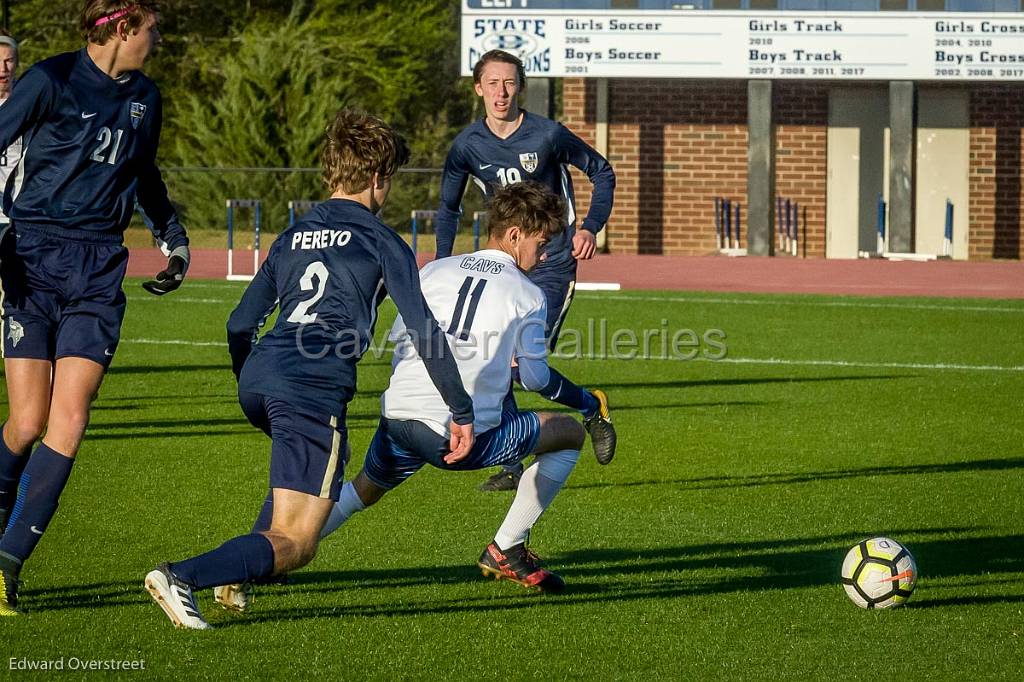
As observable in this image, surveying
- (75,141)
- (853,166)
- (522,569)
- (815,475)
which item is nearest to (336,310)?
(75,141)

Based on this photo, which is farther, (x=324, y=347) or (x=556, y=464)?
(x=556, y=464)

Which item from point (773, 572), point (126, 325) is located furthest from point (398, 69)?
point (773, 572)

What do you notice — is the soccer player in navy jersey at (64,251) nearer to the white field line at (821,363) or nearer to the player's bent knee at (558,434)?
the player's bent knee at (558,434)

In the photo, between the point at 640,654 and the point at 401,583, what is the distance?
1.24 meters

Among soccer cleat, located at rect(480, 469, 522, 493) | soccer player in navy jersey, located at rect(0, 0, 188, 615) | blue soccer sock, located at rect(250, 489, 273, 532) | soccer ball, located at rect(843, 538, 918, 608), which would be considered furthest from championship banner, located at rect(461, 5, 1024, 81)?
blue soccer sock, located at rect(250, 489, 273, 532)

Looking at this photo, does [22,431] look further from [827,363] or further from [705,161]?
[705,161]

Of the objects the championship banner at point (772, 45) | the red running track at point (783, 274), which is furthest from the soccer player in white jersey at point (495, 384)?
the championship banner at point (772, 45)

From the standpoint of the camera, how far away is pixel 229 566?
4.59 m

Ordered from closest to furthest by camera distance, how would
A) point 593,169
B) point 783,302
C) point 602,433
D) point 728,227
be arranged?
1. point 602,433
2. point 593,169
3. point 783,302
4. point 728,227

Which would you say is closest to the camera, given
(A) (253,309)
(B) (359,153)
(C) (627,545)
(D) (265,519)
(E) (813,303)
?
(B) (359,153)

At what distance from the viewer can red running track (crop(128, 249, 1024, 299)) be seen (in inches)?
936

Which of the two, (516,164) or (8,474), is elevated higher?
(516,164)

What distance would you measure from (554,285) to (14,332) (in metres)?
3.76

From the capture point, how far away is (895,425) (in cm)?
1030
